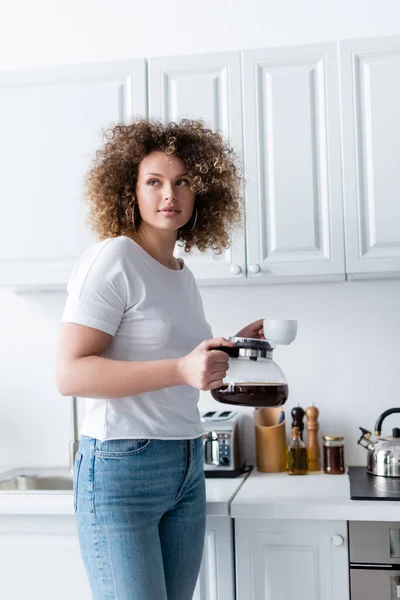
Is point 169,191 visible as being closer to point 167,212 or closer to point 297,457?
point 167,212

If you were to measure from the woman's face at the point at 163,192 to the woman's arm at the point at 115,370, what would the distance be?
0.34 metres

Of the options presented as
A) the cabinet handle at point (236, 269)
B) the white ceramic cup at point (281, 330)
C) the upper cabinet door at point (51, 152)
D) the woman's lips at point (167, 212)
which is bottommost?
the white ceramic cup at point (281, 330)

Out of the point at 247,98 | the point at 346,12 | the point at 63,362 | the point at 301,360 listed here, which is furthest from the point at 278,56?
the point at 63,362

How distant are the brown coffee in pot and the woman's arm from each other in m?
0.22

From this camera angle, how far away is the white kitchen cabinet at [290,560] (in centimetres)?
184

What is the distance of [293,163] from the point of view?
217cm

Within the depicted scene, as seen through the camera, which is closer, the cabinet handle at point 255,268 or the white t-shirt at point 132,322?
the white t-shirt at point 132,322

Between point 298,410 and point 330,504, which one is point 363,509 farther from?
point 298,410

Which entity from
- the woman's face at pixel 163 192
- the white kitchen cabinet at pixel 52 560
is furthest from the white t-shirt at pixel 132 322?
the white kitchen cabinet at pixel 52 560

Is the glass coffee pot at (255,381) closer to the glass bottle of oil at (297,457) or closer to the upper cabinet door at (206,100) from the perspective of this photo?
the upper cabinet door at (206,100)

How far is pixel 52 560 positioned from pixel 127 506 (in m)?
0.65

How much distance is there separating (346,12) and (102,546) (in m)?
2.03

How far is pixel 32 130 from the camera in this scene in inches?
90.3

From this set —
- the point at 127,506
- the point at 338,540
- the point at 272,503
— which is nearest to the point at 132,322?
the point at 127,506
